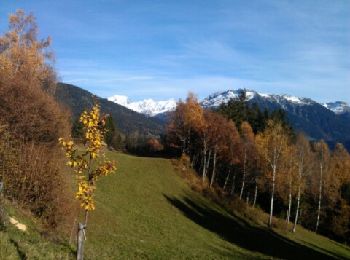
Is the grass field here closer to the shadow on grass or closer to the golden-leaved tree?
the shadow on grass

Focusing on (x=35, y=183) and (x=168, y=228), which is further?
(x=168, y=228)

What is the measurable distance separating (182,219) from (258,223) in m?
18.5

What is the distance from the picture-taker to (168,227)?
4859cm

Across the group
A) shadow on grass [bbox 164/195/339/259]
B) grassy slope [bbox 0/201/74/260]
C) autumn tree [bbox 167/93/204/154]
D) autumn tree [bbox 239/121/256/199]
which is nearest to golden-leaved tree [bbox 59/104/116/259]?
grassy slope [bbox 0/201/74/260]

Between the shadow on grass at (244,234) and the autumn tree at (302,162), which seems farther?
the autumn tree at (302,162)

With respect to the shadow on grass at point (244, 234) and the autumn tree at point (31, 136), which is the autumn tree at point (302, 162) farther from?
the autumn tree at point (31, 136)

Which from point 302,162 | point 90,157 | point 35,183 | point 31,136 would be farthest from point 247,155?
point 90,157

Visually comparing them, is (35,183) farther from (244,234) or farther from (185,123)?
(185,123)

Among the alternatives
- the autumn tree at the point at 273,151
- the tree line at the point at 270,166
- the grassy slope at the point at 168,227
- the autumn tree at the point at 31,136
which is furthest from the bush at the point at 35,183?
the tree line at the point at 270,166

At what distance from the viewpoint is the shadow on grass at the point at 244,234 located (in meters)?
51.5

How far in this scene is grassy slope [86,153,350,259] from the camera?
3678cm

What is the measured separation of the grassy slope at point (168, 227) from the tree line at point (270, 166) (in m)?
8.07

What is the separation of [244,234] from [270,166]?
19.2 meters

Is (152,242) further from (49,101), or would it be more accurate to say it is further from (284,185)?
(284,185)
